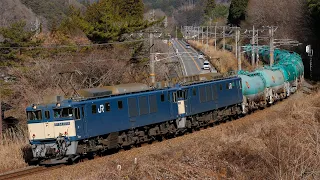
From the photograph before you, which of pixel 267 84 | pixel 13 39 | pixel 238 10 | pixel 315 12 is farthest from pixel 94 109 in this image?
pixel 238 10

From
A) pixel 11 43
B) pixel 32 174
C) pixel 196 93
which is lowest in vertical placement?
pixel 32 174

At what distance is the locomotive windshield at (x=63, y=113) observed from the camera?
19094 millimetres

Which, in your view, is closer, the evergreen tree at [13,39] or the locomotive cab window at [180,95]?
the locomotive cab window at [180,95]

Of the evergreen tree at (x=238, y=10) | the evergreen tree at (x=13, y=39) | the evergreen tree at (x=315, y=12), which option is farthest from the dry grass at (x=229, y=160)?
the evergreen tree at (x=238, y=10)

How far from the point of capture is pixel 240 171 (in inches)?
602

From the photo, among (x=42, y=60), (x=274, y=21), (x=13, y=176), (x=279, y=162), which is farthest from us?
(x=274, y=21)

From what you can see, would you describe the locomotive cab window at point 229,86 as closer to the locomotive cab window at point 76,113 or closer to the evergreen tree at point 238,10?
the locomotive cab window at point 76,113

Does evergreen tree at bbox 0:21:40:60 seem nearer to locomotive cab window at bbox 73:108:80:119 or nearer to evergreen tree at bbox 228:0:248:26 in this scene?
locomotive cab window at bbox 73:108:80:119

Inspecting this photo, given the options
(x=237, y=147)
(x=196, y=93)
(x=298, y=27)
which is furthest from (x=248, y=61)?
(x=237, y=147)

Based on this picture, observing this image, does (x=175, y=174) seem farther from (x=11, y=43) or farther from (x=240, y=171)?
(x=11, y=43)

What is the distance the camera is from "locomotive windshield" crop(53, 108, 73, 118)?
752 inches

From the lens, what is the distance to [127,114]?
2161cm

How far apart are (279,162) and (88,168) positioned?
7300 mm

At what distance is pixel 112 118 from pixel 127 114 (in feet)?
3.22
